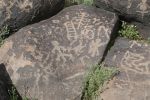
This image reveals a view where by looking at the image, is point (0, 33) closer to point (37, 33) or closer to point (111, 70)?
point (37, 33)

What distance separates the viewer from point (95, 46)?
15.2 ft

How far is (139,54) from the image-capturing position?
4.59 metres

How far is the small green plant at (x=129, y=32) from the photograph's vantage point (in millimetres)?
5086

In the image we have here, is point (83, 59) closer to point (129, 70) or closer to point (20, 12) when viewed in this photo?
point (129, 70)

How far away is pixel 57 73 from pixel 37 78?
25 centimetres

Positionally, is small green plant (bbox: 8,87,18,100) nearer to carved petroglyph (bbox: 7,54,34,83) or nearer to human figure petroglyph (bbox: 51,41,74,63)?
carved petroglyph (bbox: 7,54,34,83)

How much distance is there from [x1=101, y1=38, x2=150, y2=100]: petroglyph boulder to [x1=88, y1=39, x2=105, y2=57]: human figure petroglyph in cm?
16

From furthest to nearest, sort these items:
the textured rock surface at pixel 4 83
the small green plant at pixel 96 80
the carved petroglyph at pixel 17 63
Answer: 1. the carved petroglyph at pixel 17 63
2. the small green plant at pixel 96 80
3. the textured rock surface at pixel 4 83

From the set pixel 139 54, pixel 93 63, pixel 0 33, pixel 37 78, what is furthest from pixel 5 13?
pixel 139 54

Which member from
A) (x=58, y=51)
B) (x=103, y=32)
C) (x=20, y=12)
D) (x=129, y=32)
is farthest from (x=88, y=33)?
(x=20, y=12)

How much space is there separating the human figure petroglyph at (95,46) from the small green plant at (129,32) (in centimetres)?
55

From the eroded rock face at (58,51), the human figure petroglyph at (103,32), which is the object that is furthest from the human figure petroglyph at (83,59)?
the human figure petroglyph at (103,32)

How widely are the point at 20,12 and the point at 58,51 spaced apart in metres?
0.81

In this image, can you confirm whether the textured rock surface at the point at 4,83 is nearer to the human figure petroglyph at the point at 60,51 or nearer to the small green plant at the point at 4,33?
the small green plant at the point at 4,33
